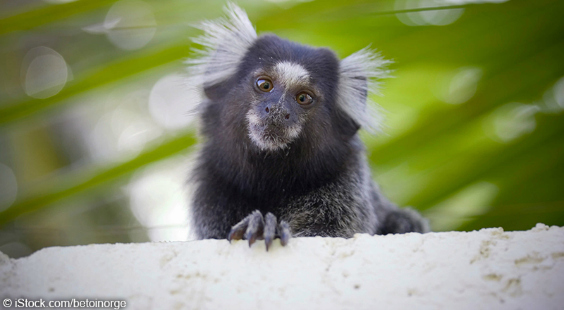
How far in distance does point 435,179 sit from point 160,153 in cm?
155

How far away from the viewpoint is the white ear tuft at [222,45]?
3.23 metres

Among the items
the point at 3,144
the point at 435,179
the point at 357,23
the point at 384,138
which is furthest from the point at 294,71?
the point at 3,144

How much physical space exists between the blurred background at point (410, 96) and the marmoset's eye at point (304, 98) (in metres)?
0.44

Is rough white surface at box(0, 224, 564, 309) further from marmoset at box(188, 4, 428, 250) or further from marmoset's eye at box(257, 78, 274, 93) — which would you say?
marmoset's eye at box(257, 78, 274, 93)

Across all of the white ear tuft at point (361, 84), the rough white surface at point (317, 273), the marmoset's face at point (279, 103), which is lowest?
the rough white surface at point (317, 273)

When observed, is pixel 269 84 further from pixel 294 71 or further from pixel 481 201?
pixel 481 201

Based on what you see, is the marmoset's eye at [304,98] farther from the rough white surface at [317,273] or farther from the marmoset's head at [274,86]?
the rough white surface at [317,273]

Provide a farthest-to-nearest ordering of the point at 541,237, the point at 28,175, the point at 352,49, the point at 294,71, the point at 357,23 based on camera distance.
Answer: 1. the point at 28,175
2. the point at 352,49
3. the point at 357,23
4. the point at 294,71
5. the point at 541,237

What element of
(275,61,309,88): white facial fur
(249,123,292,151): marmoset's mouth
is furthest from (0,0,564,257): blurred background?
(249,123,292,151): marmoset's mouth

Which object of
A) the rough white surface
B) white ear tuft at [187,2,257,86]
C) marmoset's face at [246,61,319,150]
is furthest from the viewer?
white ear tuft at [187,2,257,86]

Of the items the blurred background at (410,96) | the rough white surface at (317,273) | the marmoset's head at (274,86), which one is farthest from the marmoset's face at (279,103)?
the rough white surface at (317,273)

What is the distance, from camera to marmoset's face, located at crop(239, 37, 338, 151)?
2732 mm

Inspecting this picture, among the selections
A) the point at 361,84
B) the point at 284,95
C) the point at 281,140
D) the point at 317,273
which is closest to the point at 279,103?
the point at 284,95

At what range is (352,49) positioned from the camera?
3330 millimetres
